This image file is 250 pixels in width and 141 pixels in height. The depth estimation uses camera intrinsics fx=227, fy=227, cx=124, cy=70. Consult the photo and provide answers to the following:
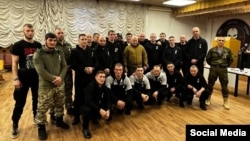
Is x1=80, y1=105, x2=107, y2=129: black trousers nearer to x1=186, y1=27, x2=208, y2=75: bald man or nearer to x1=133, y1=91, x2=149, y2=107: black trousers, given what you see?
x1=133, y1=91, x2=149, y2=107: black trousers

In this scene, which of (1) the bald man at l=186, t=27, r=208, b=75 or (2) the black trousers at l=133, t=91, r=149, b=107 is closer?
(2) the black trousers at l=133, t=91, r=149, b=107

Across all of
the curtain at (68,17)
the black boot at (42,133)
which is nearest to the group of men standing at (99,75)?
the black boot at (42,133)

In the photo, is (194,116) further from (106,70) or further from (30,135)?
(30,135)

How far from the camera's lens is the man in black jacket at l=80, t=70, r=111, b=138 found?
310cm

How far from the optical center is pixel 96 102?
331 centimetres

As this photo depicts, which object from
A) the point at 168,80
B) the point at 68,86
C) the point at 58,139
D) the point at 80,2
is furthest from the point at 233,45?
the point at 58,139

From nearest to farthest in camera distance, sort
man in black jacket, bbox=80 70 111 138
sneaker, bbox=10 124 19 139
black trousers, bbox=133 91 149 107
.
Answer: sneaker, bbox=10 124 19 139 < man in black jacket, bbox=80 70 111 138 < black trousers, bbox=133 91 149 107

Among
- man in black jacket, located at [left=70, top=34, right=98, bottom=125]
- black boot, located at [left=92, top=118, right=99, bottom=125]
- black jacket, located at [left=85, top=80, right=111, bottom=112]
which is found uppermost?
man in black jacket, located at [left=70, top=34, right=98, bottom=125]

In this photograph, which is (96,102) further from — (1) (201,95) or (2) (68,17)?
(2) (68,17)

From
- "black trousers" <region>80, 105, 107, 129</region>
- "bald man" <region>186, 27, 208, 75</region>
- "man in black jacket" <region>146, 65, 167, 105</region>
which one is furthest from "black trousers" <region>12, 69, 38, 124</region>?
"bald man" <region>186, 27, 208, 75</region>

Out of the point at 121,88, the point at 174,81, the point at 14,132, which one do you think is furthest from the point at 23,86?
the point at 174,81

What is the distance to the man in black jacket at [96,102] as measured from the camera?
310cm

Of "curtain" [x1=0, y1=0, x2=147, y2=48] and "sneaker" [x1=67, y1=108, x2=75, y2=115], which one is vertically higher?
"curtain" [x1=0, y1=0, x2=147, y2=48]

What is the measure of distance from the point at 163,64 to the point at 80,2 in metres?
5.09
